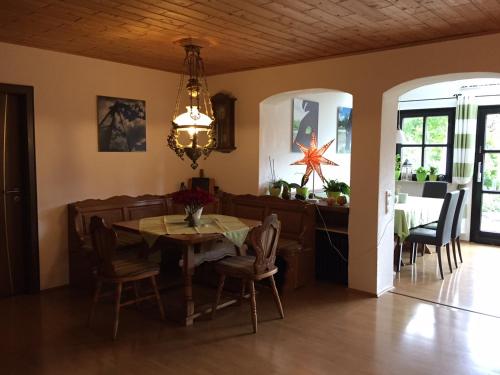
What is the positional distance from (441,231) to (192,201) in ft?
9.33

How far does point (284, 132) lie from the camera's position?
17.6 ft

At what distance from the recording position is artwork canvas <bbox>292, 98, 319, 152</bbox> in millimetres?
5535

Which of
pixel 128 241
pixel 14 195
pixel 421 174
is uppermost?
pixel 421 174

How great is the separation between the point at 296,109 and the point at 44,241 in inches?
132

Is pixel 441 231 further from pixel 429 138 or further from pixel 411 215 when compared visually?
pixel 429 138

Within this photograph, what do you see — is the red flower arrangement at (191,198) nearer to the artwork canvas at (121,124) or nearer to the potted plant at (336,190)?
the artwork canvas at (121,124)

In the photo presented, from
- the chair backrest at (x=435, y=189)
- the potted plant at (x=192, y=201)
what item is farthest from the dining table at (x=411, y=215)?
the potted plant at (x=192, y=201)

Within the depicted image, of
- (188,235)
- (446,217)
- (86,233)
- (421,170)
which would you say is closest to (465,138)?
(421,170)

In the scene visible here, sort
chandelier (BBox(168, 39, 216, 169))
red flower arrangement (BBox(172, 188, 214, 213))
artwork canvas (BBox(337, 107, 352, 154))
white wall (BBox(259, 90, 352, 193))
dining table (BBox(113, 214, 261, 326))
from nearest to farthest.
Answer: dining table (BBox(113, 214, 261, 326)) → red flower arrangement (BBox(172, 188, 214, 213)) → chandelier (BBox(168, 39, 216, 169)) → white wall (BBox(259, 90, 352, 193)) → artwork canvas (BBox(337, 107, 352, 154))

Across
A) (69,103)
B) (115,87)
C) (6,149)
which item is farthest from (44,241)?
(115,87)

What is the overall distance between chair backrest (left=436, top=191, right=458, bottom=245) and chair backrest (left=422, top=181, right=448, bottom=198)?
5.31 feet

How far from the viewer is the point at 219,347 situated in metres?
3.04

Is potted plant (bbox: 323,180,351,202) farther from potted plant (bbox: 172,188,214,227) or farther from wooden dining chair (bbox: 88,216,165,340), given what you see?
wooden dining chair (bbox: 88,216,165,340)

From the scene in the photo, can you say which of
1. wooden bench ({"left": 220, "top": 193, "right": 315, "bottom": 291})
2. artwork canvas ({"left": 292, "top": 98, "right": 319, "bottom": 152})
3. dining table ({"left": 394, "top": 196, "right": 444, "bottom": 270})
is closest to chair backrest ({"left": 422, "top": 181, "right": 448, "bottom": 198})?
→ dining table ({"left": 394, "top": 196, "right": 444, "bottom": 270})
